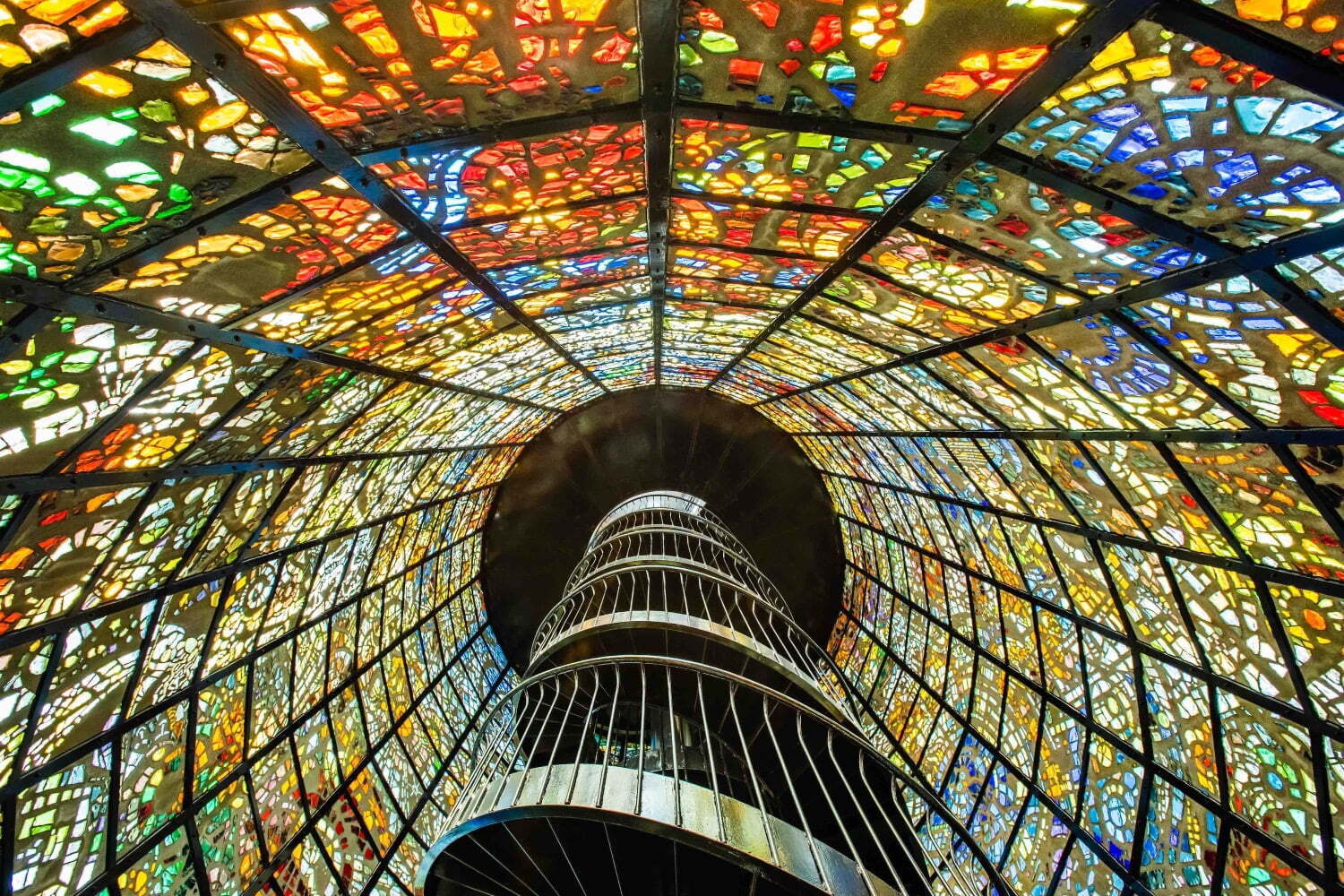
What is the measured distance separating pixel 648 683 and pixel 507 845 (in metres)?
4.79

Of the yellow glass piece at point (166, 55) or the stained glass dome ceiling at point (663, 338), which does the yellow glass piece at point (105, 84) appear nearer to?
the stained glass dome ceiling at point (663, 338)

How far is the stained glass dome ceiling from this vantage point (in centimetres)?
325

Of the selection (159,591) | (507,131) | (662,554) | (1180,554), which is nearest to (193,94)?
(507,131)

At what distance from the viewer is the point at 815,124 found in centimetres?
414

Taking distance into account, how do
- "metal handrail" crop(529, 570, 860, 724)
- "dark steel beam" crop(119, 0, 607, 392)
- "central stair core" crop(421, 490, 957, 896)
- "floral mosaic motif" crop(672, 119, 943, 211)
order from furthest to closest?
"metal handrail" crop(529, 570, 860, 724) → "central stair core" crop(421, 490, 957, 896) → "floral mosaic motif" crop(672, 119, 943, 211) → "dark steel beam" crop(119, 0, 607, 392)

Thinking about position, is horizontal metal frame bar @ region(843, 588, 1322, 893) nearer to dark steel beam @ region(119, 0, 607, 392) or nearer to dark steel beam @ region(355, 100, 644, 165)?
dark steel beam @ region(355, 100, 644, 165)

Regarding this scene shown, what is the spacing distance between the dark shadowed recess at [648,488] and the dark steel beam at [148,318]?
41.9ft

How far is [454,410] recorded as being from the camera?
11.9 meters

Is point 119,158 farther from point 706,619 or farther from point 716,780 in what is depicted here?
point 706,619

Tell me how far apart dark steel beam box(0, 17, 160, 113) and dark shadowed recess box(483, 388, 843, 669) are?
A: 646 inches

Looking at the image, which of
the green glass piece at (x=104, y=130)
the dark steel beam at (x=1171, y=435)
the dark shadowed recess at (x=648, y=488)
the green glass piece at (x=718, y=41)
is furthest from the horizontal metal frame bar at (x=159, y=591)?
the dark steel beam at (x=1171, y=435)

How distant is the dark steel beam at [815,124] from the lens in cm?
405

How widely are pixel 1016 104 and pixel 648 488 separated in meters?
18.3

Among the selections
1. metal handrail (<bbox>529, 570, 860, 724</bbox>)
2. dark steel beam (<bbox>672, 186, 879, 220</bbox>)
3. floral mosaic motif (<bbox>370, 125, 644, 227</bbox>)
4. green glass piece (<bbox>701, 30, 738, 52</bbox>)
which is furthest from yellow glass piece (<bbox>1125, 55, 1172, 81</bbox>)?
metal handrail (<bbox>529, 570, 860, 724</bbox>)
